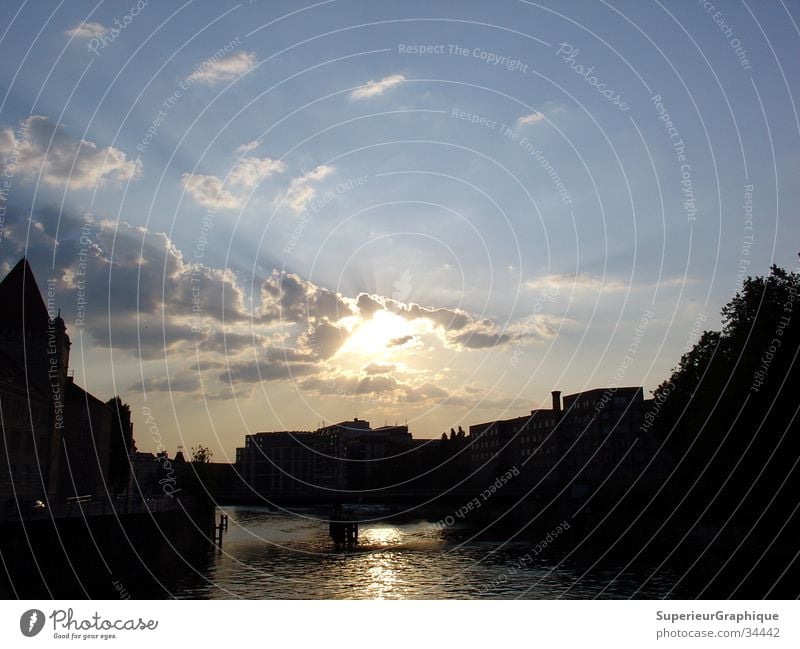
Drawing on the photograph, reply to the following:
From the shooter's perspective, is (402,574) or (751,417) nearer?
(751,417)

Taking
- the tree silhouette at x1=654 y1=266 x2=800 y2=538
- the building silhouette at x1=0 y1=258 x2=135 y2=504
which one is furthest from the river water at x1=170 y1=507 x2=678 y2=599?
the building silhouette at x1=0 y1=258 x2=135 y2=504

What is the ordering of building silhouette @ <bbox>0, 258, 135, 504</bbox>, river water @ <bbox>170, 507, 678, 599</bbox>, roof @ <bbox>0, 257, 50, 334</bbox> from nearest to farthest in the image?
river water @ <bbox>170, 507, 678, 599</bbox>
building silhouette @ <bbox>0, 258, 135, 504</bbox>
roof @ <bbox>0, 257, 50, 334</bbox>

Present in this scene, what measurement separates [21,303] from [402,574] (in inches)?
1594

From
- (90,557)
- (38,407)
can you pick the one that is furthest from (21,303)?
(90,557)

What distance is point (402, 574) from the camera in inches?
2067

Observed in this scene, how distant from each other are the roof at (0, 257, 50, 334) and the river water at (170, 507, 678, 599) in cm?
2602

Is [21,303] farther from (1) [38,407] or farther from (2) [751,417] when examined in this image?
(2) [751,417]

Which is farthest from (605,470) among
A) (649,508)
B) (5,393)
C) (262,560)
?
(5,393)

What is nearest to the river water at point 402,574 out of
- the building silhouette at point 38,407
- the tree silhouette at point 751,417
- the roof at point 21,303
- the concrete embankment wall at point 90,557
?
the concrete embankment wall at point 90,557

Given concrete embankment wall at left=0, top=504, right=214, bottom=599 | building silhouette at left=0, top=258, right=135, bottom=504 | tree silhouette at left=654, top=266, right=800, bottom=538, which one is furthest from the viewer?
building silhouette at left=0, top=258, right=135, bottom=504

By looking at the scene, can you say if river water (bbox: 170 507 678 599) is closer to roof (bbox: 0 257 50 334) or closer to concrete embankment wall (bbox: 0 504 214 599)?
concrete embankment wall (bbox: 0 504 214 599)

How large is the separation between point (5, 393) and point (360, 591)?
2702cm

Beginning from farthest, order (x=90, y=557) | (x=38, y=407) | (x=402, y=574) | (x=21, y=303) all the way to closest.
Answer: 1. (x=21, y=303)
2. (x=38, y=407)
3. (x=402, y=574)
4. (x=90, y=557)

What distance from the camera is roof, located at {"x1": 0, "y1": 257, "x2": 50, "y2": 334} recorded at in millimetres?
62812
